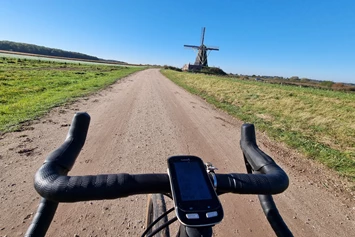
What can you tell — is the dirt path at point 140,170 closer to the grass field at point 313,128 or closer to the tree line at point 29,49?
the grass field at point 313,128

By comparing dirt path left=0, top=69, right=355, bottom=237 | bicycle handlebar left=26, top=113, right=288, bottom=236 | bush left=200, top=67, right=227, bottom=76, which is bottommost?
dirt path left=0, top=69, right=355, bottom=237

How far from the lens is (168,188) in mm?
994

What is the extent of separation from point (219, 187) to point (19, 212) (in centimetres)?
286

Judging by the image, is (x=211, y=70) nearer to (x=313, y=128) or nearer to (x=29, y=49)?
(x=313, y=128)

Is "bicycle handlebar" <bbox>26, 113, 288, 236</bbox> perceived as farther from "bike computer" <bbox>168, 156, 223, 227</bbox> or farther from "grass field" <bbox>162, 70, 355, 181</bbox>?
"grass field" <bbox>162, 70, 355, 181</bbox>

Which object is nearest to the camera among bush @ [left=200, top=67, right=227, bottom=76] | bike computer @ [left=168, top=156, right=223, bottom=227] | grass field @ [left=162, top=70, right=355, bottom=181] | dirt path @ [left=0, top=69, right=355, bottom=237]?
bike computer @ [left=168, top=156, right=223, bottom=227]

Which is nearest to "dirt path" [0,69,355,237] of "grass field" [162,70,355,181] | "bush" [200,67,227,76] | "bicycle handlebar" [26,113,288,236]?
"grass field" [162,70,355,181]

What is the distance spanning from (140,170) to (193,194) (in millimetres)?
3193

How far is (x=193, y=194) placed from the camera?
801mm

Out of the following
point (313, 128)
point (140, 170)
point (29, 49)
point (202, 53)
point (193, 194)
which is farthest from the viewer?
point (29, 49)

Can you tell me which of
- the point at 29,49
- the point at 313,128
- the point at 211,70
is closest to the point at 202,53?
the point at 211,70

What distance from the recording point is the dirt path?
2.55 meters

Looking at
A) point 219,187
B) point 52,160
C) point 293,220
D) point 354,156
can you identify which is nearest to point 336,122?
point 354,156

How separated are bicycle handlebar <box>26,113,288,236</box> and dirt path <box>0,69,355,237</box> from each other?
5.68 feet
